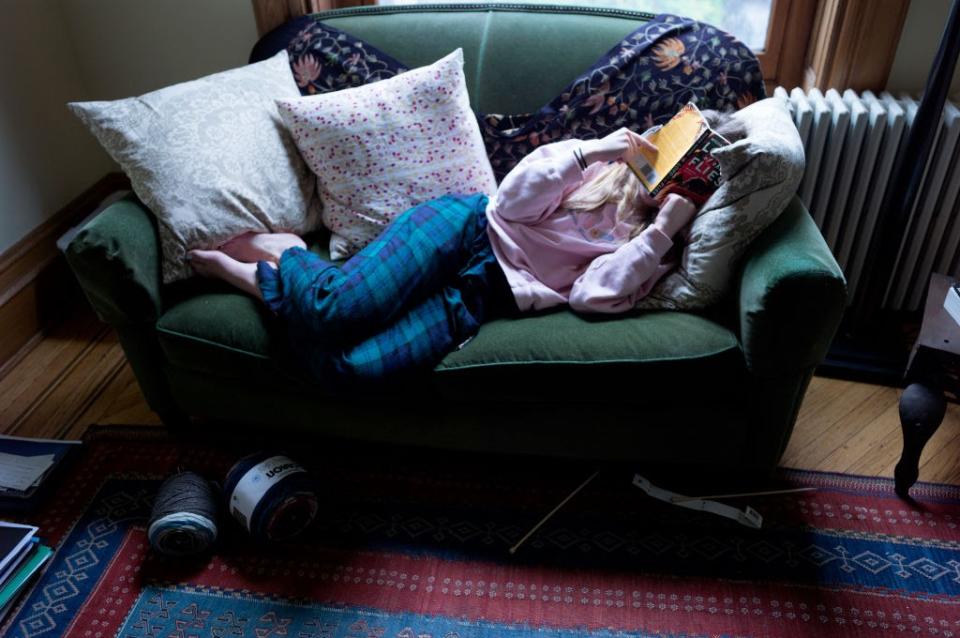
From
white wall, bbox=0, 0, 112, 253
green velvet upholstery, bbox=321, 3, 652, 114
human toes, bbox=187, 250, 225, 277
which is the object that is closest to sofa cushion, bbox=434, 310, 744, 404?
human toes, bbox=187, 250, 225, 277

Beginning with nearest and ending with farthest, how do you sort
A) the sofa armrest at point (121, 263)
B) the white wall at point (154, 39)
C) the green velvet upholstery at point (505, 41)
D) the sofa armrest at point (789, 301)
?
the sofa armrest at point (789, 301)
the sofa armrest at point (121, 263)
the green velvet upholstery at point (505, 41)
the white wall at point (154, 39)

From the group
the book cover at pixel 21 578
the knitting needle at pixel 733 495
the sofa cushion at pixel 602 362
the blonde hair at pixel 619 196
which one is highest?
the blonde hair at pixel 619 196

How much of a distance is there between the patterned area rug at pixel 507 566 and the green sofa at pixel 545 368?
0.13 m

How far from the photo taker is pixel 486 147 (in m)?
1.98

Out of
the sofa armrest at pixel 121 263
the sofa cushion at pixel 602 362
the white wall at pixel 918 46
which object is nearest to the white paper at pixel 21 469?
the sofa armrest at pixel 121 263

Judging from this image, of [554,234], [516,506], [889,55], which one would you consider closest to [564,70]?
[554,234]

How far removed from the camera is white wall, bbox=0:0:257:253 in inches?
87.7

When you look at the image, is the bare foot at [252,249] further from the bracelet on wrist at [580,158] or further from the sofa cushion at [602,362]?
the bracelet on wrist at [580,158]

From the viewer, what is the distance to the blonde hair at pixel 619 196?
5.48ft

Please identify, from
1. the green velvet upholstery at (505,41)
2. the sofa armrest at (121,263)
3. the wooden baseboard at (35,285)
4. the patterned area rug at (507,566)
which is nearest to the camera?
the patterned area rug at (507,566)

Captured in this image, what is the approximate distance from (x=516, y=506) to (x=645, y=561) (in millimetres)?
305

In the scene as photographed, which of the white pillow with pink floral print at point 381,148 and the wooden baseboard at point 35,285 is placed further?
the wooden baseboard at point 35,285

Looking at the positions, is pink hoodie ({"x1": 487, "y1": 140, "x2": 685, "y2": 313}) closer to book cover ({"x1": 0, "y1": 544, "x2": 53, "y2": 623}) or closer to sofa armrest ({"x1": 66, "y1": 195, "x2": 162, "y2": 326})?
sofa armrest ({"x1": 66, "y1": 195, "x2": 162, "y2": 326})

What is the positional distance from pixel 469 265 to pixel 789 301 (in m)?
0.68
